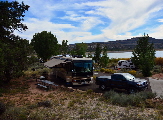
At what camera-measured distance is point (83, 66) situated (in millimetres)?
15320

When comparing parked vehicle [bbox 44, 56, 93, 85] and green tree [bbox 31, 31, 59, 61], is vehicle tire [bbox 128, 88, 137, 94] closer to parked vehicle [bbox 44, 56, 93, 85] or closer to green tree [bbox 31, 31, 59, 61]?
parked vehicle [bbox 44, 56, 93, 85]

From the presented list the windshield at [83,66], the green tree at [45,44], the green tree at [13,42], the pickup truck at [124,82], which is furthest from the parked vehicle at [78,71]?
the green tree at [45,44]

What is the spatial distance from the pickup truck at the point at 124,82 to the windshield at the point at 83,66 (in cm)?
200

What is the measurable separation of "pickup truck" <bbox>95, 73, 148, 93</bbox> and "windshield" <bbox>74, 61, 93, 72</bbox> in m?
2.00

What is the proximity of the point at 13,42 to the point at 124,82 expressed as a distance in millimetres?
12025

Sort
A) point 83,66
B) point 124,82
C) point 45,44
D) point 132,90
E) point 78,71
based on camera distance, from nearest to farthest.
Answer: point 132,90 → point 124,82 → point 78,71 → point 83,66 → point 45,44

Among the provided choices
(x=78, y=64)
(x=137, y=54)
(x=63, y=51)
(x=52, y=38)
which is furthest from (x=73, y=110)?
(x=63, y=51)

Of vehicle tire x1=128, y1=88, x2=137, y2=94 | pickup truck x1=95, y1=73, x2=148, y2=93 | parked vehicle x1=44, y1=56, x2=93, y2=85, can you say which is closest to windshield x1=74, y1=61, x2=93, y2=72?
parked vehicle x1=44, y1=56, x2=93, y2=85

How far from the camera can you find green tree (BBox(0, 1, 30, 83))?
13617 mm

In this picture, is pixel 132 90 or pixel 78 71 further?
pixel 78 71

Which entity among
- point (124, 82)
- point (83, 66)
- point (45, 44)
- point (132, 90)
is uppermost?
point (45, 44)

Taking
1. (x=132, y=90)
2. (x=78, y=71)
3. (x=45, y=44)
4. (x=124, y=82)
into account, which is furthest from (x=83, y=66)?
(x=45, y=44)

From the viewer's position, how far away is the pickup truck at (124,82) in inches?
451

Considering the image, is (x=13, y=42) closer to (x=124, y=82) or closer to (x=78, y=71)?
(x=78, y=71)
